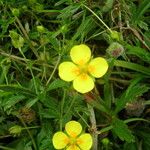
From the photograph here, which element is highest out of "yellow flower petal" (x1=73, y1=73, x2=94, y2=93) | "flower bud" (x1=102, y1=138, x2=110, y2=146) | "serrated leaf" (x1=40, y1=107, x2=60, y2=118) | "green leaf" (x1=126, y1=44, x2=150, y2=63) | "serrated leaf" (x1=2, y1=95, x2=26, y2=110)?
"green leaf" (x1=126, y1=44, x2=150, y2=63)

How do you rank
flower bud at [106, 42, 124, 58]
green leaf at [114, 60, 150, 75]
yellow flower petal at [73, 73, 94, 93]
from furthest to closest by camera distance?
green leaf at [114, 60, 150, 75], flower bud at [106, 42, 124, 58], yellow flower petal at [73, 73, 94, 93]

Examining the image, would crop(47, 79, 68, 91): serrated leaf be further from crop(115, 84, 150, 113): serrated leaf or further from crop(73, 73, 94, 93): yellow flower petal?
crop(115, 84, 150, 113): serrated leaf

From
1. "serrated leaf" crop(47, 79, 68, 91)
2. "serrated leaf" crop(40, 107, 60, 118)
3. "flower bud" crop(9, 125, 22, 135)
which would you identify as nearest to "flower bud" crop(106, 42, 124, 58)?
"serrated leaf" crop(47, 79, 68, 91)

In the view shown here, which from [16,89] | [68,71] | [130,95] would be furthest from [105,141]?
[16,89]

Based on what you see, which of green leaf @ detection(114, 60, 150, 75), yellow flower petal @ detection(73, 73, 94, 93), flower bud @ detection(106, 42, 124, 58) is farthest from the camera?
green leaf @ detection(114, 60, 150, 75)

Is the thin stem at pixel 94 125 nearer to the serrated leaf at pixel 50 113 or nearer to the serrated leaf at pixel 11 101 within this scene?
the serrated leaf at pixel 50 113

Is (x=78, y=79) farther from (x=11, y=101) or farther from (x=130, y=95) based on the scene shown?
(x=11, y=101)

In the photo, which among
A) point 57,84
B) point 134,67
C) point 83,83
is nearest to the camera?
point 83,83
